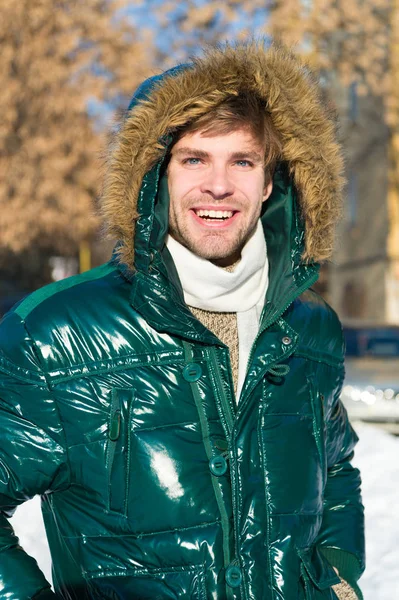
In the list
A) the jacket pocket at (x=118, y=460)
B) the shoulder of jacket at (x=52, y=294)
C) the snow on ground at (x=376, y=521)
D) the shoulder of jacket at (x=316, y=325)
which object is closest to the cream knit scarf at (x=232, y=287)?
the shoulder of jacket at (x=316, y=325)

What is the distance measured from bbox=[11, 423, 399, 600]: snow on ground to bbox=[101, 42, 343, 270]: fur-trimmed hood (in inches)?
91.4

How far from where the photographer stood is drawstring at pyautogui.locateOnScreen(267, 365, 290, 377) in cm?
229

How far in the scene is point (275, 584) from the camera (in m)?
2.17

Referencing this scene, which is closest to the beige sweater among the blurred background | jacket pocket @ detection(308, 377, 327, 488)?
jacket pocket @ detection(308, 377, 327, 488)

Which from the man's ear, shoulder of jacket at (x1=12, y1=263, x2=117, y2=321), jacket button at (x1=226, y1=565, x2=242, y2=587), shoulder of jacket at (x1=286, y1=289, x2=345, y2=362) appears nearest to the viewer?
jacket button at (x1=226, y1=565, x2=242, y2=587)

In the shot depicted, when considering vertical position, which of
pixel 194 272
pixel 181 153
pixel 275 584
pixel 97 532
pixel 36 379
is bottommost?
pixel 275 584

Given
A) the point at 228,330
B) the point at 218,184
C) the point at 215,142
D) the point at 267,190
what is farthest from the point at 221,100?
the point at 228,330

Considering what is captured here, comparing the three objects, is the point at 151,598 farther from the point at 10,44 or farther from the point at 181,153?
the point at 10,44

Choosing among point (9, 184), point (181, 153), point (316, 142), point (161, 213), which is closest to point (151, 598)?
point (161, 213)

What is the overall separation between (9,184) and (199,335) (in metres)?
15.3

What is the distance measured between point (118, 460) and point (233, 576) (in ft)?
1.22

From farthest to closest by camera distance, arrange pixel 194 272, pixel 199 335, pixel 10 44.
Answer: pixel 10 44
pixel 194 272
pixel 199 335

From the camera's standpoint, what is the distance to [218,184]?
2.39 metres

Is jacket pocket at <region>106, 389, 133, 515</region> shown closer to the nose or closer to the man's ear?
the nose
